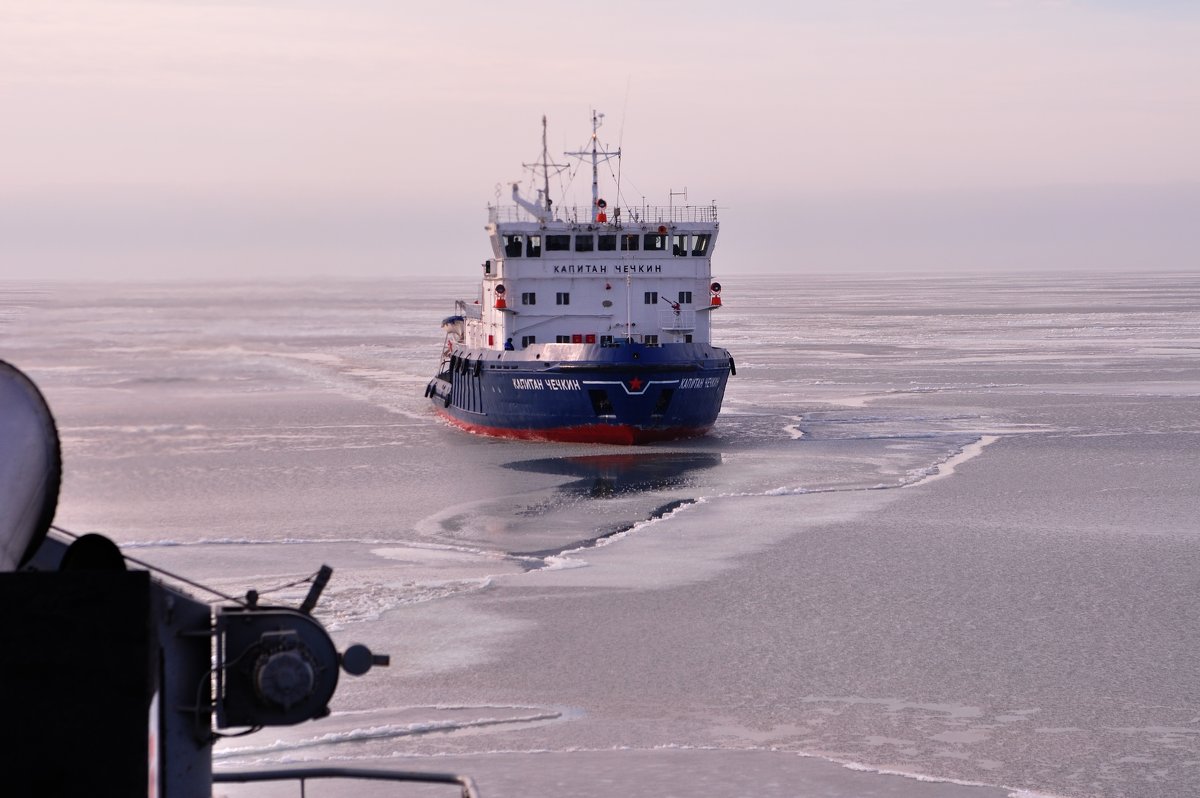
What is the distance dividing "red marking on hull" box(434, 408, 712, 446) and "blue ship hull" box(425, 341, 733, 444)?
0.02 meters

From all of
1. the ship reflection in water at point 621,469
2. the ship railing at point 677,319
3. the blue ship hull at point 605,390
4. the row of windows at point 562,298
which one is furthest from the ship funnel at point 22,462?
the ship railing at point 677,319

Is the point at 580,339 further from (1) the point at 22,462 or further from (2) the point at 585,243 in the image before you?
(1) the point at 22,462

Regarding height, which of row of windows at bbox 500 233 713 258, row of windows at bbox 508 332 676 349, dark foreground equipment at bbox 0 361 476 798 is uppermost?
row of windows at bbox 500 233 713 258

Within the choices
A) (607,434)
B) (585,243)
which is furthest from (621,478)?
(585,243)

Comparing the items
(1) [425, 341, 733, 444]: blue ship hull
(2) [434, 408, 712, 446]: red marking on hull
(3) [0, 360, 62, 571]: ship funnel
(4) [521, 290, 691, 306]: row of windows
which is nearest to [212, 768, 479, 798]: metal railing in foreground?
(3) [0, 360, 62, 571]: ship funnel

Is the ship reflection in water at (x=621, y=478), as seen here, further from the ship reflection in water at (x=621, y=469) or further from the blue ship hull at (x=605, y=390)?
the blue ship hull at (x=605, y=390)

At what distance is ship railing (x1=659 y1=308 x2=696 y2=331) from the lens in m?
37.7

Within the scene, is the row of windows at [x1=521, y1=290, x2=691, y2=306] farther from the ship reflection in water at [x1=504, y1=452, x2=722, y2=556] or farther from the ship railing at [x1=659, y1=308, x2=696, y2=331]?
the ship reflection in water at [x1=504, y1=452, x2=722, y2=556]

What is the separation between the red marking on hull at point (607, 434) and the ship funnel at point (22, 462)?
3064 cm

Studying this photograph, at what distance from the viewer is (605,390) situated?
35.1m

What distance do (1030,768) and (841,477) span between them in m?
18.8

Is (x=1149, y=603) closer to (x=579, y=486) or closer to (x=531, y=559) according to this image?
(x=531, y=559)

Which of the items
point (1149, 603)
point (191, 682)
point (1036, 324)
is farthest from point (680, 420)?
point (1036, 324)

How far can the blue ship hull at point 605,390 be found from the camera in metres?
34.9
